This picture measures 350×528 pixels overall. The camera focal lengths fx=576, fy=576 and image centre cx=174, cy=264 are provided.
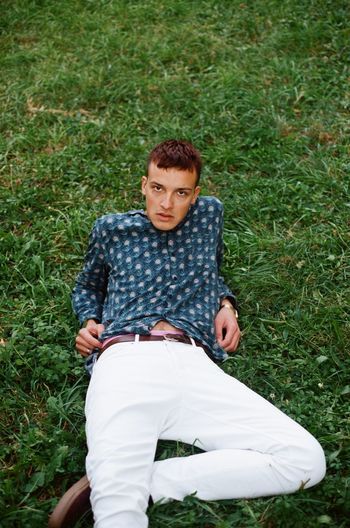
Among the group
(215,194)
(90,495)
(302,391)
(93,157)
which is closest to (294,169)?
(215,194)

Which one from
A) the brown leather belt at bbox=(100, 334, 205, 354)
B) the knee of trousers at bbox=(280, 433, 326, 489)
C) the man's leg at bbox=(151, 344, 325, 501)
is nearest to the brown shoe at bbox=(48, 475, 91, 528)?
the man's leg at bbox=(151, 344, 325, 501)

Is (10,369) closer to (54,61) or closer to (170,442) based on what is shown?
(170,442)

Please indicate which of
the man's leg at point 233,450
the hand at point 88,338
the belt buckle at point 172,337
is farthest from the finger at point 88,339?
the man's leg at point 233,450

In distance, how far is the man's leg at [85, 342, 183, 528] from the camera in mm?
2320

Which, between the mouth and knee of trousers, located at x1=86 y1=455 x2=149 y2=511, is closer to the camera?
knee of trousers, located at x1=86 y1=455 x2=149 y2=511

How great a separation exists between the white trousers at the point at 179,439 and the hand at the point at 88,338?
11.6 inches

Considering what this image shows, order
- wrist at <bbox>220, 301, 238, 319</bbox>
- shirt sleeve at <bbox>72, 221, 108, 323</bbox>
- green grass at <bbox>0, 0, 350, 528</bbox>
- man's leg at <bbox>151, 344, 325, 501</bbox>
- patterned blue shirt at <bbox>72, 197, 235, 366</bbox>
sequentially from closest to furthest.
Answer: man's leg at <bbox>151, 344, 325, 501</bbox>
green grass at <bbox>0, 0, 350, 528</bbox>
patterned blue shirt at <bbox>72, 197, 235, 366</bbox>
shirt sleeve at <bbox>72, 221, 108, 323</bbox>
wrist at <bbox>220, 301, 238, 319</bbox>

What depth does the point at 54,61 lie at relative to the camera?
19.5 ft

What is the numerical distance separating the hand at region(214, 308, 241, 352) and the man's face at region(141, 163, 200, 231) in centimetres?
62

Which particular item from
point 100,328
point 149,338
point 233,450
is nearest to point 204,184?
point 100,328

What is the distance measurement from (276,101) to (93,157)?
1787 mm

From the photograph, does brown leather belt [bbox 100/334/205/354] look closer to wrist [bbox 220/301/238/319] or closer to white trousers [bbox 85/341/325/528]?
white trousers [bbox 85/341/325/528]

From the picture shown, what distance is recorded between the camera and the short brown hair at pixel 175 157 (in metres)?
3.16

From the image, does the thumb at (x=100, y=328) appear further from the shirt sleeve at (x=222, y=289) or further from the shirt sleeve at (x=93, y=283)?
the shirt sleeve at (x=222, y=289)
